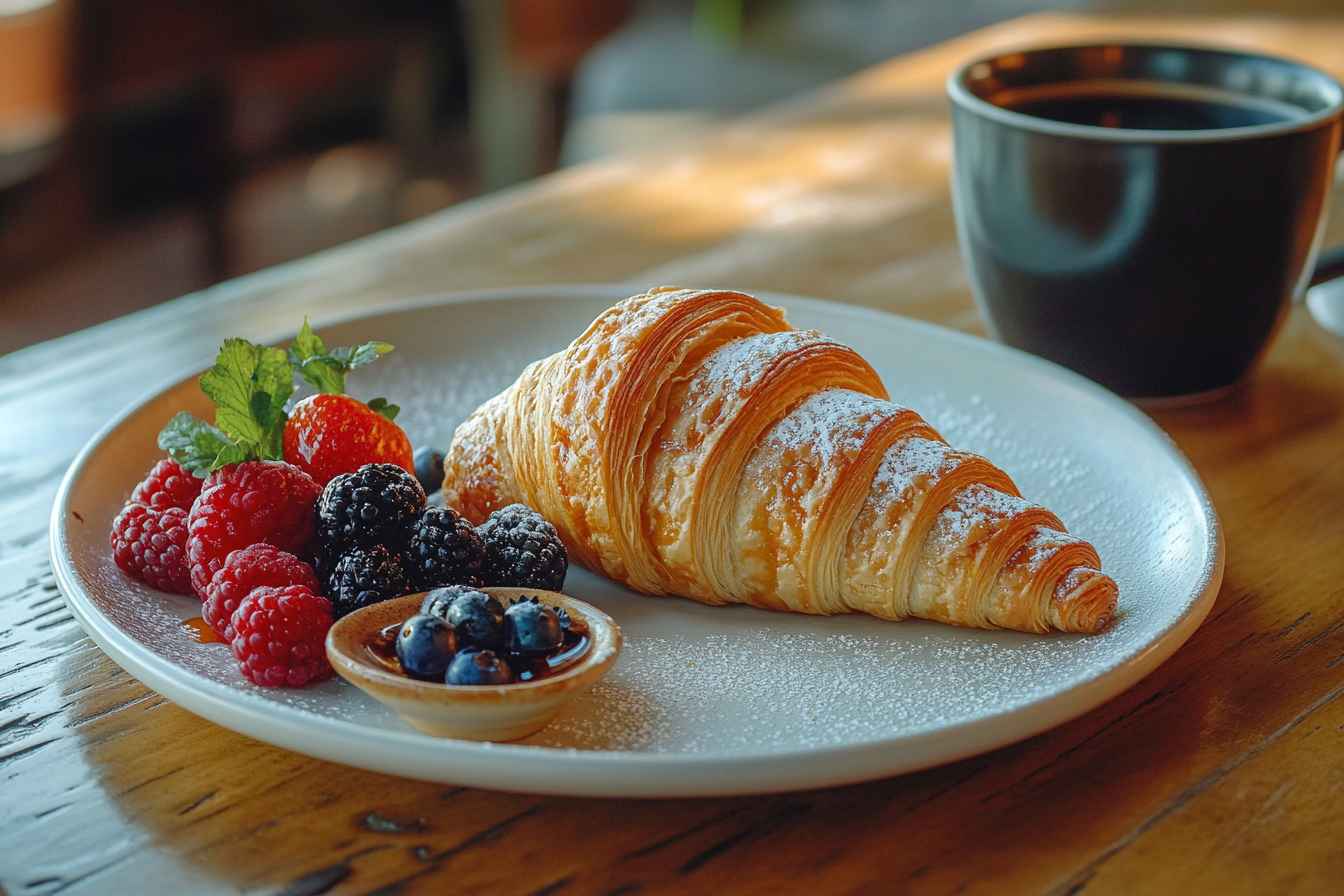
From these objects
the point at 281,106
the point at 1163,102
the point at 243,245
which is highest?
the point at 1163,102

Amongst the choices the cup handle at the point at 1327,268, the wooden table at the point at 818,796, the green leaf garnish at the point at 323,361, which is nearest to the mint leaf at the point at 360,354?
the green leaf garnish at the point at 323,361

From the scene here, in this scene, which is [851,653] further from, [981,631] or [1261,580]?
[1261,580]

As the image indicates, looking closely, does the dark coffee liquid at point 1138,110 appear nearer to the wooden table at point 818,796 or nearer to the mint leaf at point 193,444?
the wooden table at point 818,796

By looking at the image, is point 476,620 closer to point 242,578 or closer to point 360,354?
point 242,578

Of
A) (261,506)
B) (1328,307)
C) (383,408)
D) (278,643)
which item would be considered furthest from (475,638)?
(1328,307)

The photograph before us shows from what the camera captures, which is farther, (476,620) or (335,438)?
(335,438)

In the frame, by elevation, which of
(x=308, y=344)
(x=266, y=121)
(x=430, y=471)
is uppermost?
(x=308, y=344)

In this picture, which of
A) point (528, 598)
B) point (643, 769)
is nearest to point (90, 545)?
point (528, 598)
